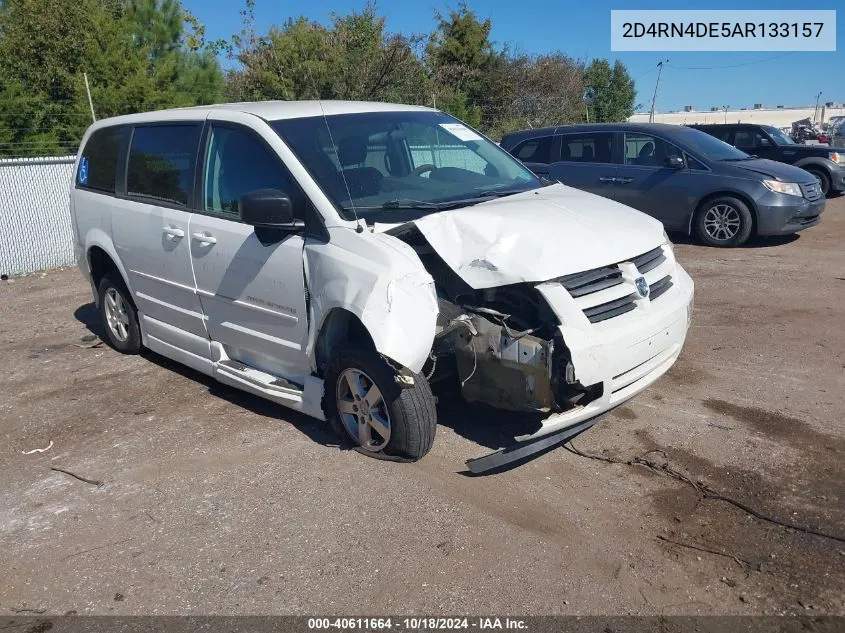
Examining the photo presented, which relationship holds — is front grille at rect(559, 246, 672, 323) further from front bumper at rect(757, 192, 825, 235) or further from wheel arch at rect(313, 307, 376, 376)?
front bumper at rect(757, 192, 825, 235)

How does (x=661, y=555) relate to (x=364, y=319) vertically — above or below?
below

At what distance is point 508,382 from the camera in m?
3.82

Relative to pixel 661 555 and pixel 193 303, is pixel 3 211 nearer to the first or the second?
pixel 193 303

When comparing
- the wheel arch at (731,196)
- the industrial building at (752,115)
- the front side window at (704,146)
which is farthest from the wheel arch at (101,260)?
the industrial building at (752,115)

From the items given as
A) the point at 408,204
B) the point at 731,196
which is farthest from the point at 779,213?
the point at 408,204

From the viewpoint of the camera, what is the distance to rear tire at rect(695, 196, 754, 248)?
1001 cm

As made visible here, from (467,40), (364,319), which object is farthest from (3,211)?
(467,40)

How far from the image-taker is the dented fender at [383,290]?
11.9ft

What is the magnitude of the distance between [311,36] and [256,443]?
21978mm

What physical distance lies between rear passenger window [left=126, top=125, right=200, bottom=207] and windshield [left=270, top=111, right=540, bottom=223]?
89 centimetres

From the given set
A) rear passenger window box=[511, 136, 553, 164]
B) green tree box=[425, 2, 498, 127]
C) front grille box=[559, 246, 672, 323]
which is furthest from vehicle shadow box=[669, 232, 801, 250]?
green tree box=[425, 2, 498, 127]

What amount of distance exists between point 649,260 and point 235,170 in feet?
8.40

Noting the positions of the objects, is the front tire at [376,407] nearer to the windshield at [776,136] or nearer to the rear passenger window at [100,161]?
the rear passenger window at [100,161]

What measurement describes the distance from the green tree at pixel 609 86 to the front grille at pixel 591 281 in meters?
29.7
